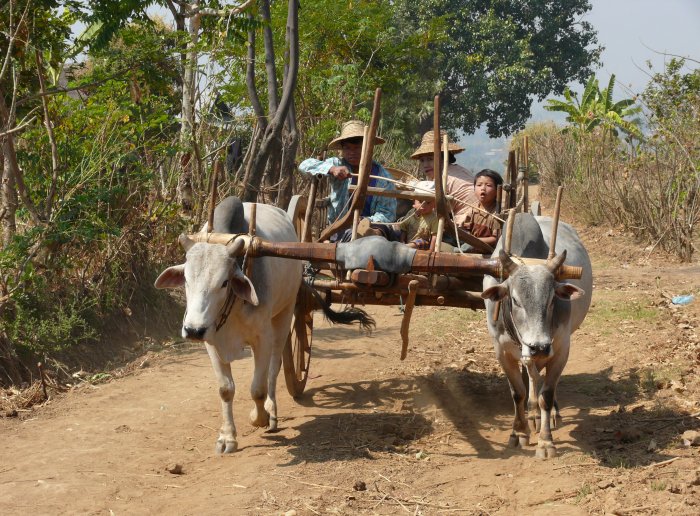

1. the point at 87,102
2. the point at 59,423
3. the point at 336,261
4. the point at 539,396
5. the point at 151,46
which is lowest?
the point at 59,423

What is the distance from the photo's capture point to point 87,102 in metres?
7.80

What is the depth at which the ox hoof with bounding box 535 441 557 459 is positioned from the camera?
5008 millimetres

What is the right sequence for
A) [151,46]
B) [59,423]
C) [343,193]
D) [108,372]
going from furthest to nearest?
[151,46], [108,372], [343,193], [59,423]

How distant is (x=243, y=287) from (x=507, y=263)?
1476mm

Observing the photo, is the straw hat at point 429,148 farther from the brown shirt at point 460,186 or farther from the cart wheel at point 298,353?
the cart wheel at point 298,353

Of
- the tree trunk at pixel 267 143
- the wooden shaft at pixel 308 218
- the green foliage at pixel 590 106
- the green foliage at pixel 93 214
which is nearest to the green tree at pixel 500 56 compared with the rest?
the green foliage at pixel 590 106

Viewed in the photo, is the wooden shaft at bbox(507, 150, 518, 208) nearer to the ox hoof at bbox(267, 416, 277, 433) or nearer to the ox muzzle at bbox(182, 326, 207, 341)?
the ox hoof at bbox(267, 416, 277, 433)

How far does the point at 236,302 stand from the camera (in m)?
5.11

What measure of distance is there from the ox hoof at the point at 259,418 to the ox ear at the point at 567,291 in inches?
78.8

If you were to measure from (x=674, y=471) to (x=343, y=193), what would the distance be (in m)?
3.25

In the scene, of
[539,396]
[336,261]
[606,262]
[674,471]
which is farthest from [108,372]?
[606,262]

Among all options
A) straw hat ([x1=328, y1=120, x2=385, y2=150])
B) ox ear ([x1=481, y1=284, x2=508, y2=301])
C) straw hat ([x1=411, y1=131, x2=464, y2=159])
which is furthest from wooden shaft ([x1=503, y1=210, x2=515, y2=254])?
straw hat ([x1=411, y1=131, x2=464, y2=159])

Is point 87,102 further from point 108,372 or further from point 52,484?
point 52,484

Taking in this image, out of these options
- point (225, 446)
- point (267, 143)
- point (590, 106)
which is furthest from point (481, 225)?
point (590, 106)
